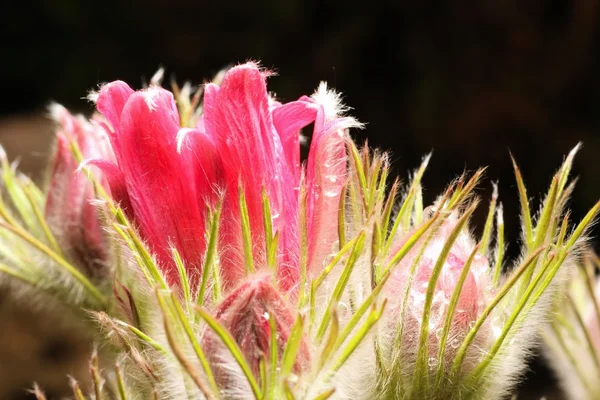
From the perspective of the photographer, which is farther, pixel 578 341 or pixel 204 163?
pixel 578 341

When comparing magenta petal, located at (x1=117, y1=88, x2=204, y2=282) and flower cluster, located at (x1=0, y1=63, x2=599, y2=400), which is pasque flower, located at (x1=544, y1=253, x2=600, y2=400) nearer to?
flower cluster, located at (x1=0, y1=63, x2=599, y2=400)

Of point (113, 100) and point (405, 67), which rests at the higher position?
point (405, 67)

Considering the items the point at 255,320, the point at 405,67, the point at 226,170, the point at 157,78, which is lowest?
the point at 255,320

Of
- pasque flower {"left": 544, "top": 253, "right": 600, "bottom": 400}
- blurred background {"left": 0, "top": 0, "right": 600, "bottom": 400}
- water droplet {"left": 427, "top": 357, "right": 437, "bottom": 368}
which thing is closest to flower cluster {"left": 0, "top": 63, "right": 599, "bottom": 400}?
water droplet {"left": 427, "top": 357, "right": 437, "bottom": 368}

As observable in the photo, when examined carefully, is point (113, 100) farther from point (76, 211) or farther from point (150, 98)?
A: point (76, 211)

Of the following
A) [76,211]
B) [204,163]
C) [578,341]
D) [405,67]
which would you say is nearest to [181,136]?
[204,163]

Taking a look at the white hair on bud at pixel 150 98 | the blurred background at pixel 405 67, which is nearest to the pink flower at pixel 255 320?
the white hair on bud at pixel 150 98
